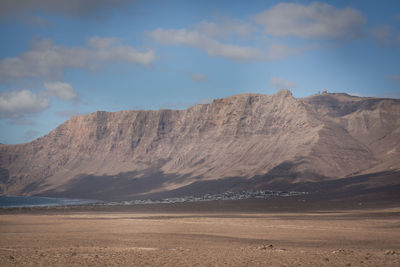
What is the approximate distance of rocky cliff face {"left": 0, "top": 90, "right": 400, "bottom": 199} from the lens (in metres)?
116

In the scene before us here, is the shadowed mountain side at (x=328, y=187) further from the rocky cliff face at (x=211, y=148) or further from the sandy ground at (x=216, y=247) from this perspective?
the sandy ground at (x=216, y=247)

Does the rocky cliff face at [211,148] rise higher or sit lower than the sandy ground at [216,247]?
higher

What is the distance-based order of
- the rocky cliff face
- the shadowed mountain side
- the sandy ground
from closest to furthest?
the sandy ground
the shadowed mountain side
the rocky cliff face

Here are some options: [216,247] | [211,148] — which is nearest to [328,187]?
[211,148]

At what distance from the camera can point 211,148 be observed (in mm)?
150125

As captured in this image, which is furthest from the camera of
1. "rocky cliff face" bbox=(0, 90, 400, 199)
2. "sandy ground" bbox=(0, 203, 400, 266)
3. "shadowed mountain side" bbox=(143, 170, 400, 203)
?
"rocky cliff face" bbox=(0, 90, 400, 199)

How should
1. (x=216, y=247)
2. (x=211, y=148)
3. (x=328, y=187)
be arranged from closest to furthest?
1. (x=216, y=247)
2. (x=328, y=187)
3. (x=211, y=148)

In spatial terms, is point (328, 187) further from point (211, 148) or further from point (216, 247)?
point (216, 247)

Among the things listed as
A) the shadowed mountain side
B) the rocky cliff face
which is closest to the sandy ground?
the shadowed mountain side

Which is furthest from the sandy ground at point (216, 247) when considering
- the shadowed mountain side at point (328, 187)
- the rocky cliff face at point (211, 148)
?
the rocky cliff face at point (211, 148)

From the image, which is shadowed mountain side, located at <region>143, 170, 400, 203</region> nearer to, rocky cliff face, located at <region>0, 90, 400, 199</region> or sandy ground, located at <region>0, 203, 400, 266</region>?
rocky cliff face, located at <region>0, 90, 400, 199</region>

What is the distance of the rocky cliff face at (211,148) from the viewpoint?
4557 inches

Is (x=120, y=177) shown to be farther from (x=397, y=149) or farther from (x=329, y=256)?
(x=329, y=256)

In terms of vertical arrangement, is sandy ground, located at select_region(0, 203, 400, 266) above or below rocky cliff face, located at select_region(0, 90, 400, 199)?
below
